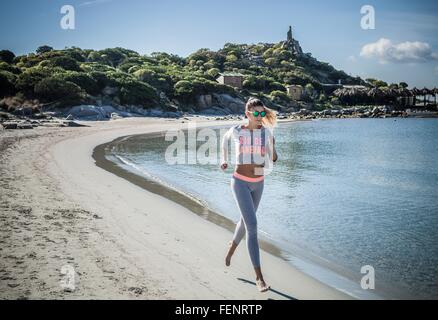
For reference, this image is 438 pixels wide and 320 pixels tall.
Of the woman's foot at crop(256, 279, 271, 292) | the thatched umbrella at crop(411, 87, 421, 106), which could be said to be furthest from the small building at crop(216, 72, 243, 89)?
the woman's foot at crop(256, 279, 271, 292)

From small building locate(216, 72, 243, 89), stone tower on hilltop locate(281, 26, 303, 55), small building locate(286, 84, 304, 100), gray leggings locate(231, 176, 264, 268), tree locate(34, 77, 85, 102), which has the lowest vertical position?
gray leggings locate(231, 176, 264, 268)

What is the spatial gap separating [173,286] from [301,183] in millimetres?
10010

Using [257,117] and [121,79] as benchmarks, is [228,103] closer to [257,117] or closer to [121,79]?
[121,79]

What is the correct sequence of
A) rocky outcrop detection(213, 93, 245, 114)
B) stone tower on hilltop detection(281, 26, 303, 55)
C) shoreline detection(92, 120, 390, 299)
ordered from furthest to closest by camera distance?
stone tower on hilltop detection(281, 26, 303, 55) < rocky outcrop detection(213, 93, 245, 114) < shoreline detection(92, 120, 390, 299)

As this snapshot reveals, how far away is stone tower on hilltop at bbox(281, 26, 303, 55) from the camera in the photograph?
16140 cm

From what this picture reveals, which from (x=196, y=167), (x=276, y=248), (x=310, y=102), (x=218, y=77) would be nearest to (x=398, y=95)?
(x=310, y=102)

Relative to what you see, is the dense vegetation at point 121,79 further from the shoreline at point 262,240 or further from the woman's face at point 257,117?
the woman's face at point 257,117

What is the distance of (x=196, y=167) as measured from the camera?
16.7 metres

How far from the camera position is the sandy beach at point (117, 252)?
423 centimetres

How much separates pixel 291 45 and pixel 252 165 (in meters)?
170

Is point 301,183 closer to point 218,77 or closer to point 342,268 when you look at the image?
point 342,268

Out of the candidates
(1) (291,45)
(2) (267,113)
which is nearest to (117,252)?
(2) (267,113)

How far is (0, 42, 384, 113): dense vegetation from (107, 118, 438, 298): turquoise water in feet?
90.6

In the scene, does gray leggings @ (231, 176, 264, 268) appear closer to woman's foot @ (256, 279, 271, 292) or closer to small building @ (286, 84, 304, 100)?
woman's foot @ (256, 279, 271, 292)
